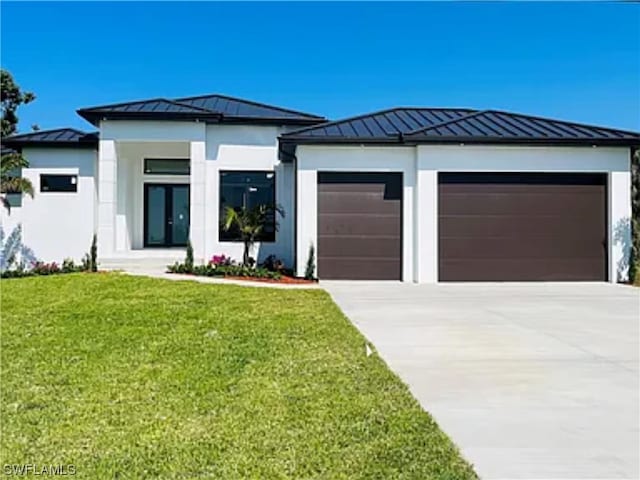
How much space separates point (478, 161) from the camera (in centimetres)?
1397

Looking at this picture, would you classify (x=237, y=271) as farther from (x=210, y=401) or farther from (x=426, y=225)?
(x=210, y=401)

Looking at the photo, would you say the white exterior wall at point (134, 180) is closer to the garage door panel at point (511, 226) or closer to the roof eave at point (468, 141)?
the roof eave at point (468, 141)

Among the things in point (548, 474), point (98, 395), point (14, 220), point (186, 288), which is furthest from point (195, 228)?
point (548, 474)

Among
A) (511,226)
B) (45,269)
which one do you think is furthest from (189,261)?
(511,226)

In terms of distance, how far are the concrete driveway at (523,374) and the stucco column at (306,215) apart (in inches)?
156

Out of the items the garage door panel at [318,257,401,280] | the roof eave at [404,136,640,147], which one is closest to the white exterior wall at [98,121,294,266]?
the garage door panel at [318,257,401,280]

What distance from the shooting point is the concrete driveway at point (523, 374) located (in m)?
3.34

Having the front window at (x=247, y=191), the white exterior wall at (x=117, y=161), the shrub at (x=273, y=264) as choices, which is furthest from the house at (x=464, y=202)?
the white exterior wall at (x=117, y=161)

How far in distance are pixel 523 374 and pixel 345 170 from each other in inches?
376

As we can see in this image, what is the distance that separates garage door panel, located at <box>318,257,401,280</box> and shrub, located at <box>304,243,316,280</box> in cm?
22

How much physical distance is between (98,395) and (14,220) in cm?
1450

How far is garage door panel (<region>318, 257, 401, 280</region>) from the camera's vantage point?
1411 cm

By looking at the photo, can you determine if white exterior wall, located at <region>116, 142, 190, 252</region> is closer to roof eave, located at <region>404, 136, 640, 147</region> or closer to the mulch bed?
the mulch bed

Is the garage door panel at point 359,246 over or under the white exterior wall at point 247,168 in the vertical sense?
under
